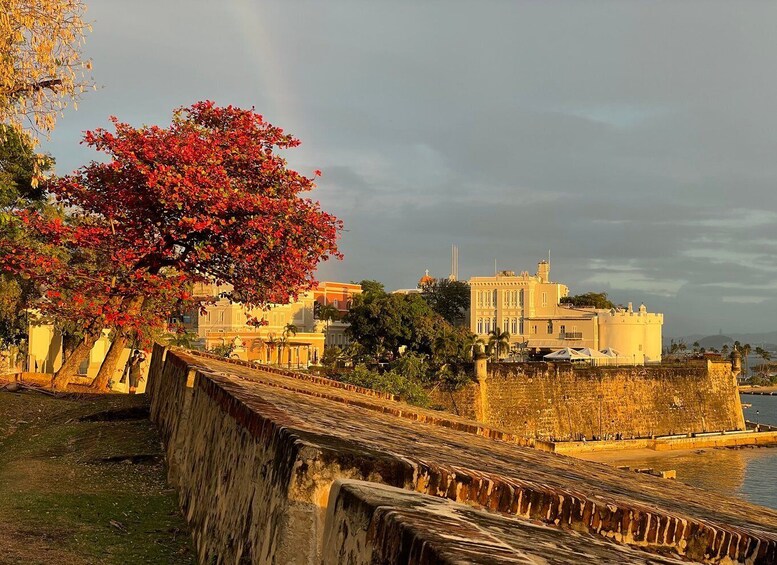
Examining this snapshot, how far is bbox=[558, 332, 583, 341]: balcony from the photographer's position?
305ft

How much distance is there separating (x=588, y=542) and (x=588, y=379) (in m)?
60.0

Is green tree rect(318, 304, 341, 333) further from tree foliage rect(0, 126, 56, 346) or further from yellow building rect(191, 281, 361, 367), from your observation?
tree foliage rect(0, 126, 56, 346)

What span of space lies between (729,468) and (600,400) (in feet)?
32.8

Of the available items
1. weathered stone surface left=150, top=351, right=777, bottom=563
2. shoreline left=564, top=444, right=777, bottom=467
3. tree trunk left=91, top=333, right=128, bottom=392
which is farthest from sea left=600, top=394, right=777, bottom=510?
weathered stone surface left=150, top=351, right=777, bottom=563

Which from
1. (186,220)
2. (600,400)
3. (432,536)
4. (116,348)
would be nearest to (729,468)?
(600,400)

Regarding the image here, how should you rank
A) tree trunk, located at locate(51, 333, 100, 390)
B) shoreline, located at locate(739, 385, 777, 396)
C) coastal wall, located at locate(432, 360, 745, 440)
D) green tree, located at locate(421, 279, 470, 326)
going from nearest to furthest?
tree trunk, located at locate(51, 333, 100, 390), coastal wall, located at locate(432, 360, 745, 440), green tree, located at locate(421, 279, 470, 326), shoreline, located at locate(739, 385, 777, 396)

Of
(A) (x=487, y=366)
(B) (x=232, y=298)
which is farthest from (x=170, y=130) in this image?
(A) (x=487, y=366)

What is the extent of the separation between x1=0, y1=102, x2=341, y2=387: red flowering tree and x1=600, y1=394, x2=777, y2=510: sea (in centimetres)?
3407

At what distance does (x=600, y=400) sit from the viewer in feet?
202

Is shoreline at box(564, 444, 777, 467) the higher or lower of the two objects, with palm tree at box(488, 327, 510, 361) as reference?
lower

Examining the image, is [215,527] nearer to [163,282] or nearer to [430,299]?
[163,282]

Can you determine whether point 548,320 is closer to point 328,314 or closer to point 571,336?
point 571,336

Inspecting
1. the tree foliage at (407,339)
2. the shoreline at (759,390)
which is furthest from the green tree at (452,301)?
the shoreline at (759,390)

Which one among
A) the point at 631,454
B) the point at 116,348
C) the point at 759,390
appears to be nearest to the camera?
the point at 116,348
